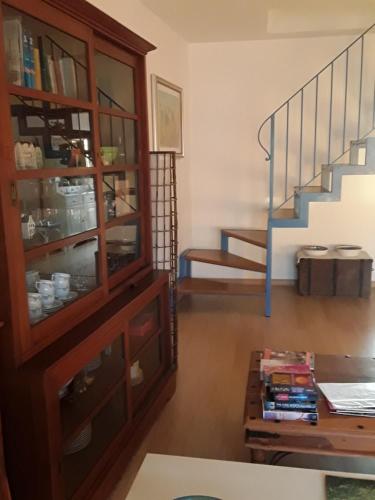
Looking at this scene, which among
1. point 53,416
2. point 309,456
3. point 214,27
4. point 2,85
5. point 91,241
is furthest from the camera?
point 214,27

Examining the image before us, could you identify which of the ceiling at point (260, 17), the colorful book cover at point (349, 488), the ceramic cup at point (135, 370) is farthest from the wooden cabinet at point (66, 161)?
the ceiling at point (260, 17)

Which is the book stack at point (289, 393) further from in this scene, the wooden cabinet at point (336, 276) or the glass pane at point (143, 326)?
the wooden cabinet at point (336, 276)

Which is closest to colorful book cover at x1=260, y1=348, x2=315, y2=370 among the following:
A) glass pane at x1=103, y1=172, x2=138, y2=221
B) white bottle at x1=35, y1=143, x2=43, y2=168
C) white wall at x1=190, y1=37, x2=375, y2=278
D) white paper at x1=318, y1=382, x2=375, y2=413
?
white paper at x1=318, y1=382, x2=375, y2=413

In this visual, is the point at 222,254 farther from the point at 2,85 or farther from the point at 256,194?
the point at 2,85

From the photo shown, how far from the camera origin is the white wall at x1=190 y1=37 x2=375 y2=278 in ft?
15.8

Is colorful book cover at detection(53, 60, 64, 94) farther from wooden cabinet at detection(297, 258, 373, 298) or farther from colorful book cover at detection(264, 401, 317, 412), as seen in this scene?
wooden cabinet at detection(297, 258, 373, 298)

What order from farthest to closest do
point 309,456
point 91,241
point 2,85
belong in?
point 309,456 < point 91,241 < point 2,85

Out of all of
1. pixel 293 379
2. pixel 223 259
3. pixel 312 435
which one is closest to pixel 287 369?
pixel 293 379

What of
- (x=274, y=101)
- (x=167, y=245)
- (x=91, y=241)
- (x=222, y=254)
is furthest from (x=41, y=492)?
(x=274, y=101)

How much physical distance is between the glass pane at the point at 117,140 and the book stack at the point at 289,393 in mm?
1211

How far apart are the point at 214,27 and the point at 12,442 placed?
12.5 ft

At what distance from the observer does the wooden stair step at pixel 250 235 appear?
4453 mm

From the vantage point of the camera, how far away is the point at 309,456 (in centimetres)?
226

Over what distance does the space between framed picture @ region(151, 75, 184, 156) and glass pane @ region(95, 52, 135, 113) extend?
1.33 m
